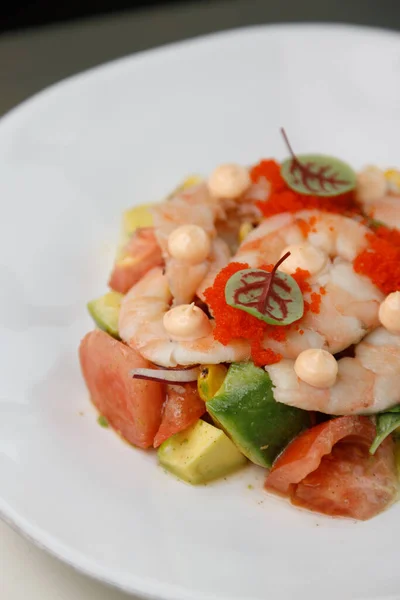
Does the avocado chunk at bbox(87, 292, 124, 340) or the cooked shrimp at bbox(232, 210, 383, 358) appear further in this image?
Answer: the avocado chunk at bbox(87, 292, 124, 340)

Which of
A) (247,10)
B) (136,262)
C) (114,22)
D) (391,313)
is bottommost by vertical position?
(391,313)

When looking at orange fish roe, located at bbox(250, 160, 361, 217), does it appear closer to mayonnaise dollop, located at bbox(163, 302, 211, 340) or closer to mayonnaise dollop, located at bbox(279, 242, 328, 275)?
mayonnaise dollop, located at bbox(279, 242, 328, 275)

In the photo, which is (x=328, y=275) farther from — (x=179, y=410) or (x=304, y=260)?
(x=179, y=410)

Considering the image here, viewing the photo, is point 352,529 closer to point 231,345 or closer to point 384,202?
point 231,345

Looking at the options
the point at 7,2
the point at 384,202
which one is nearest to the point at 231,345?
the point at 384,202

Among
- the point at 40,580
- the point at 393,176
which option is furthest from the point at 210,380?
the point at 393,176

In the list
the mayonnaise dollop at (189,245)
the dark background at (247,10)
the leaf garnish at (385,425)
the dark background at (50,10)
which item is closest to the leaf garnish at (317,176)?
the mayonnaise dollop at (189,245)

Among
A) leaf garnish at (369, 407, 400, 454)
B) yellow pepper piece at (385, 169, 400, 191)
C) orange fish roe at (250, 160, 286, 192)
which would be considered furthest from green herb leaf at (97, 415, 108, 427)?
yellow pepper piece at (385, 169, 400, 191)
